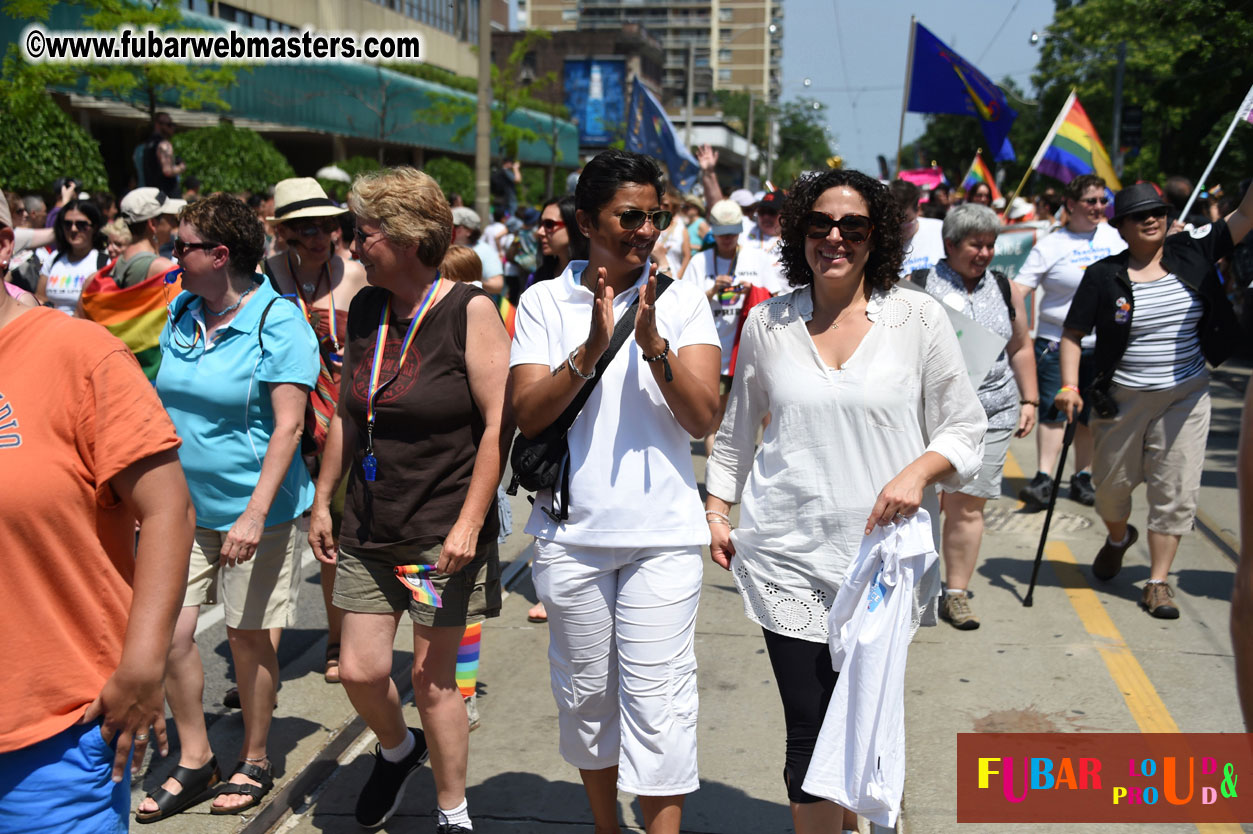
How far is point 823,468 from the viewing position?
3248mm

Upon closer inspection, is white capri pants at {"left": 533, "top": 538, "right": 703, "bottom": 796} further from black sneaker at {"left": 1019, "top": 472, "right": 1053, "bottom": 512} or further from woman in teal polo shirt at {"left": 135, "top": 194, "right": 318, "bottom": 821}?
black sneaker at {"left": 1019, "top": 472, "right": 1053, "bottom": 512}

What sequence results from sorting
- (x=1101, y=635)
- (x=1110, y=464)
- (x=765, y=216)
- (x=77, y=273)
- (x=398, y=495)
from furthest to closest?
(x=765, y=216)
(x=77, y=273)
(x=1110, y=464)
(x=1101, y=635)
(x=398, y=495)

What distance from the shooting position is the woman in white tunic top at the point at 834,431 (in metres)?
3.23

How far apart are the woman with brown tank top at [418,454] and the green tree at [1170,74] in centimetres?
1173

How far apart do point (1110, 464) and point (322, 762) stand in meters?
4.22

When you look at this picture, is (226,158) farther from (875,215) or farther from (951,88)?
(875,215)

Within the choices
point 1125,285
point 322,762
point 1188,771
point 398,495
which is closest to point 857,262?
point 398,495

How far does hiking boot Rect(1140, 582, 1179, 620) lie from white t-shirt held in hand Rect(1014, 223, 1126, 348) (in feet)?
8.12

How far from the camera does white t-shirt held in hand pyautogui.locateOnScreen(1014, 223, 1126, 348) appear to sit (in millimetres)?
8180

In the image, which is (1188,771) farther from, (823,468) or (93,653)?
(93,653)

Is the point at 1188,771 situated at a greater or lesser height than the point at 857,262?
lesser

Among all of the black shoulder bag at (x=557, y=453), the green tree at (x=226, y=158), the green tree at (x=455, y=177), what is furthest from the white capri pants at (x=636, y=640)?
the green tree at (x=455, y=177)

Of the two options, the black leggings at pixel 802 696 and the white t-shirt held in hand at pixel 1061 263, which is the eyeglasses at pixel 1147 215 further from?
the black leggings at pixel 802 696

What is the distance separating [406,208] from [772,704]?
2.58m
